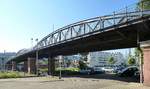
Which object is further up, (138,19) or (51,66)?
(138,19)

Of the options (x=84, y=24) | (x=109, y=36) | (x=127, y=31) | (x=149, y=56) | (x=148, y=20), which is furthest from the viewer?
(x=84, y=24)

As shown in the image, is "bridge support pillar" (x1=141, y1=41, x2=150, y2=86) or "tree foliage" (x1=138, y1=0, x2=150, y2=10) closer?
"bridge support pillar" (x1=141, y1=41, x2=150, y2=86)

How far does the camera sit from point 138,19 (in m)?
30.4

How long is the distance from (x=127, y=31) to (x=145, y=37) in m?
2.59

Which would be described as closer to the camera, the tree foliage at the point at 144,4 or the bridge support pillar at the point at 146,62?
the bridge support pillar at the point at 146,62

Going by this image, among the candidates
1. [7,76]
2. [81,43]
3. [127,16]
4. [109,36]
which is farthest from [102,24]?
[7,76]

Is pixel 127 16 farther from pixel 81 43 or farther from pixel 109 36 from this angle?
pixel 81 43

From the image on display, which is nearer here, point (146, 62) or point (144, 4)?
point (146, 62)

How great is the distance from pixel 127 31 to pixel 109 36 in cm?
416

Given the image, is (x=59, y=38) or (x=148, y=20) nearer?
(x=148, y=20)

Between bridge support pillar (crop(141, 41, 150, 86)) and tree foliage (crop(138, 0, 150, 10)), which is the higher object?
tree foliage (crop(138, 0, 150, 10))

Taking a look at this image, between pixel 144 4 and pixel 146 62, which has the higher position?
pixel 144 4

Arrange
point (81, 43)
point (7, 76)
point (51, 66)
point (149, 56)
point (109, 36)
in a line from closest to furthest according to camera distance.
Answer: point (149, 56), point (109, 36), point (81, 43), point (7, 76), point (51, 66)

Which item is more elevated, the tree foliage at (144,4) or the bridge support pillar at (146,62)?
the tree foliage at (144,4)
